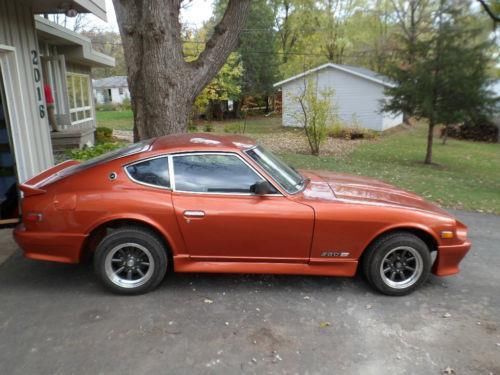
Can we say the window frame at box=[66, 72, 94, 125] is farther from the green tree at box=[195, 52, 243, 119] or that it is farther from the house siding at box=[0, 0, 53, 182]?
the green tree at box=[195, 52, 243, 119]

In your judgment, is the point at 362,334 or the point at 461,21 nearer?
the point at 362,334

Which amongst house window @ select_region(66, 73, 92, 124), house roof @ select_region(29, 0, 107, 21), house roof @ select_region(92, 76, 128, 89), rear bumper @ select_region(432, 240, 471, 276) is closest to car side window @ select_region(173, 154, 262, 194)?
rear bumper @ select_region(432, 240, 471, 276)

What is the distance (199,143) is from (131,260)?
4.29 ft

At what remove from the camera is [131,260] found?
3.85 meters

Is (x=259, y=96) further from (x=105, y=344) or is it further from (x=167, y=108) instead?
(x=105, y=344)

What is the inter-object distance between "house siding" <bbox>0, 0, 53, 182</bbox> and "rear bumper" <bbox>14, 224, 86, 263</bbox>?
2746 mm

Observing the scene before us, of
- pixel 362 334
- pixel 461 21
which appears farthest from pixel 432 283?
pixel 461 21

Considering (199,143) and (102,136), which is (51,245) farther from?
(102,136)

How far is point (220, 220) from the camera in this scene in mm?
3730

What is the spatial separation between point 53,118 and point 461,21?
14.3 meters

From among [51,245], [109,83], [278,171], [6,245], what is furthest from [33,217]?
[109,83]

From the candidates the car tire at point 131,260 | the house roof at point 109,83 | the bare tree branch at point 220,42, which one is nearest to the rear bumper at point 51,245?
the car tire at point 131,260

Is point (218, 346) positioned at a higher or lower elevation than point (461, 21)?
lower

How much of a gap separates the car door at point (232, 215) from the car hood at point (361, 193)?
0.42 m
